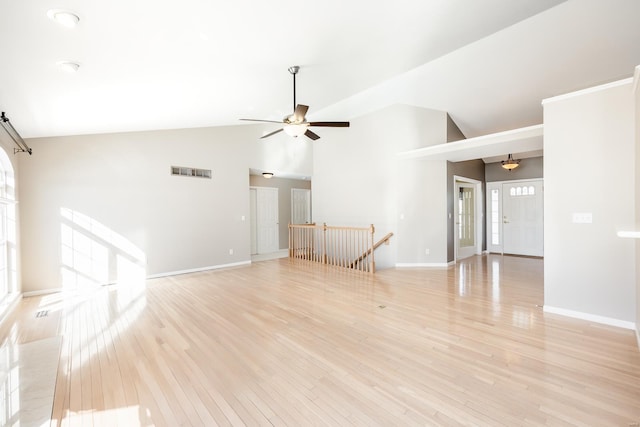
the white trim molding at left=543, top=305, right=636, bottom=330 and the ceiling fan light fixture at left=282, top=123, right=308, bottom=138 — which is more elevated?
the ceiling fan light fixture at left=282, top=123, right=308, bottom=138

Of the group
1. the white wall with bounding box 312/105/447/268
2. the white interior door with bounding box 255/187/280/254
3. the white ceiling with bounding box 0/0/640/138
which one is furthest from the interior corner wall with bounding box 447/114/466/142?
the white interior door with bounding box 255/187/280/254

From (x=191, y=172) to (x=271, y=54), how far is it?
3.90 m

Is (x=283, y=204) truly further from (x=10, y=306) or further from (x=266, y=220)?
(x=10, y=306)

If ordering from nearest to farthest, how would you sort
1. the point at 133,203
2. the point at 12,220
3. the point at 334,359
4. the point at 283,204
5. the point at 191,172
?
the point at 334,359 < the point at 12,220 < the point at 133,203 < the point at 191,172 < the point at 283,204

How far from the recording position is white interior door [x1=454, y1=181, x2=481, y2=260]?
7.27 metres

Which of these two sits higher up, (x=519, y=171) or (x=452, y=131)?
(x=452, y=131)

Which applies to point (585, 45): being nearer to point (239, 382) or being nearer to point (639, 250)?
point (639, 250)

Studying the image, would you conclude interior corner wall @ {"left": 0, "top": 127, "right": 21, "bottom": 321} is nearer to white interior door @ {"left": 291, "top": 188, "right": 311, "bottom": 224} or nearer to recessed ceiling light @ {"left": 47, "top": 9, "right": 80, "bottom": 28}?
recessed ceiling light @ {"left": 47, "top": 9, "right": 80, "bottom": 28}

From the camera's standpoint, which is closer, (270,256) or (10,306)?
(10,306)

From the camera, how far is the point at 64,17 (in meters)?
1.88

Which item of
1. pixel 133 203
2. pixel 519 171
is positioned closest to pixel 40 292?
pixel 133 203

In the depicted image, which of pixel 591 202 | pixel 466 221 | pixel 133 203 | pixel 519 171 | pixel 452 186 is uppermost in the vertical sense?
pixel 519 171

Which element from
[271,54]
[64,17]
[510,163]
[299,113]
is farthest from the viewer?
[510,163]

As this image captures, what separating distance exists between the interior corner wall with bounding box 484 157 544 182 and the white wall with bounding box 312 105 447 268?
2935 mm
